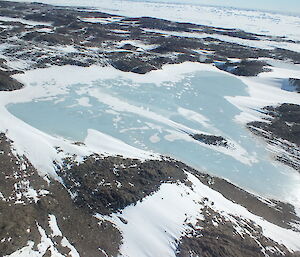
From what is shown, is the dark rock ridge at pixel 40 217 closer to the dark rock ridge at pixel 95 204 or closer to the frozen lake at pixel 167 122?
the dark rock ridge at pixel 95 204

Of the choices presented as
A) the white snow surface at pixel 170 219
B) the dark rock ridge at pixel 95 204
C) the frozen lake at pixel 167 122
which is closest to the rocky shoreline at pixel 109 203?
the dark rock ridge at pixel 95 204

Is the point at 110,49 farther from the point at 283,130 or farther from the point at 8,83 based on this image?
the point at 283,130

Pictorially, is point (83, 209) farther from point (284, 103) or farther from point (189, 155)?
point (284, 103)

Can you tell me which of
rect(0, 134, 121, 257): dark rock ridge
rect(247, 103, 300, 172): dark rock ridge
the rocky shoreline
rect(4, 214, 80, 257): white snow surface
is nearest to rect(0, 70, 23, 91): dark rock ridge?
the rocky shoreline

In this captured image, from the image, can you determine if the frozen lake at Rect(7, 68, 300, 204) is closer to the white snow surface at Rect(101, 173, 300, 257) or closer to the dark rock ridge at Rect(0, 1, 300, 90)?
the white snow surface at Rect(101, 173, 300, 257)

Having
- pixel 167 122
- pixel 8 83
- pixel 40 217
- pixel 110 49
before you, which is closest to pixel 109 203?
pixel 40 217

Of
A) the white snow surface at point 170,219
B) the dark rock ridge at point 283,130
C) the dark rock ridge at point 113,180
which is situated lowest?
the dark rock ridge at point 283,130
